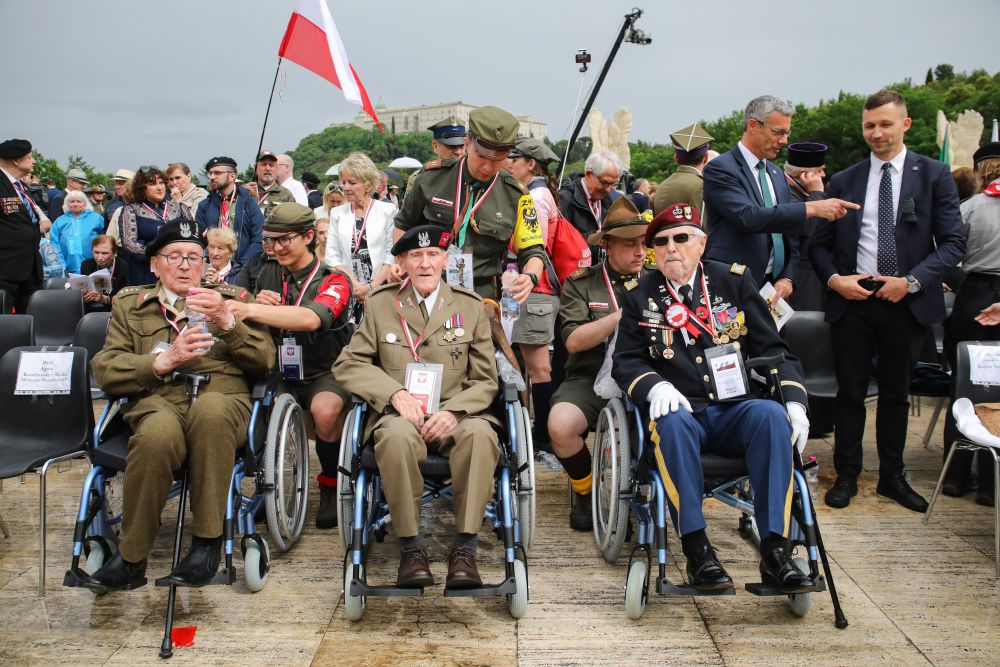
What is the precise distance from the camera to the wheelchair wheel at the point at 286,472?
3.54m

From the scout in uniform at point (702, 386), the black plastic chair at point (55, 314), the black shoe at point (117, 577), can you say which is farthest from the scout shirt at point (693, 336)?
the black plastic chair at point (55, 314)

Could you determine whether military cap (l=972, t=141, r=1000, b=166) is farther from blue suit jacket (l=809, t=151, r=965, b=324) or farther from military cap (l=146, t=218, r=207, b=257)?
military cap (l=146, t=218, r=207, b=257)

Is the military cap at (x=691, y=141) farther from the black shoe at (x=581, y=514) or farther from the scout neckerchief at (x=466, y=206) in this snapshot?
the black shoe at (x=581, y=514)

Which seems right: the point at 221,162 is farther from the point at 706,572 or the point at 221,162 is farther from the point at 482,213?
the point at 706,572

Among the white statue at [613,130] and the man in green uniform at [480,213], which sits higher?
the white statue at [613,130]

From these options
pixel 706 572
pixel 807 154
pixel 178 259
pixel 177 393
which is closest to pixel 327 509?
pixel 177 393

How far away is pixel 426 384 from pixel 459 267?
0.90 m

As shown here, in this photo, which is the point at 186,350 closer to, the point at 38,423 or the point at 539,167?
the point at 38,423

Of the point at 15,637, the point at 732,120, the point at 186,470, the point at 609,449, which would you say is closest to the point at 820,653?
the point at 609,449

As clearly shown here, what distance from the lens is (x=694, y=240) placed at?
350 centimetres

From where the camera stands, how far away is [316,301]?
3.98 meters

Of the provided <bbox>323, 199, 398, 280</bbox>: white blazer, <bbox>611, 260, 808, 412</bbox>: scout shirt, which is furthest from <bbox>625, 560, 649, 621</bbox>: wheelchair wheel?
<bbox>323, 199, 398, 280</bbox>: white blazer

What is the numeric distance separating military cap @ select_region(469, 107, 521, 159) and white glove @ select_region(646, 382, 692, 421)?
152 centimetres

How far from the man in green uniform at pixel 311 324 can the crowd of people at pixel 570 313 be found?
0.01 m
